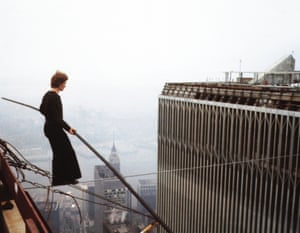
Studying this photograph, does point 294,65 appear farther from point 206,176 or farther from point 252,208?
point 252,208

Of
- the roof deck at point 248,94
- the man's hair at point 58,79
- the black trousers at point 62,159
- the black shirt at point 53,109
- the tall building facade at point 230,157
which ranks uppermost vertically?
the man's hair at point 58,79

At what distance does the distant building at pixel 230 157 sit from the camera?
99.8 feet

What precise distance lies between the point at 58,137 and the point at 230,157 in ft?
105

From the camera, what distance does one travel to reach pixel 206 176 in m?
43.8

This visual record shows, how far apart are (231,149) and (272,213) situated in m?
7.70

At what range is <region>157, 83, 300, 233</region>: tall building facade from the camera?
1197 inches

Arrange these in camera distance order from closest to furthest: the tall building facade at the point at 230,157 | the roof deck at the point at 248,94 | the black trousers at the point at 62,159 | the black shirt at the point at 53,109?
the black shirt at the point at 53,109 → the black trousers at the point at 62,159 → the roof deck at the point at 248,94 → the tall building facade at the point at 230,157

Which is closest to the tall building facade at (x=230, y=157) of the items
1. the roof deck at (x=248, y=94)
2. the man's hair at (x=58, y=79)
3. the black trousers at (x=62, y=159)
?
the roof deck at (x=248, y=94)

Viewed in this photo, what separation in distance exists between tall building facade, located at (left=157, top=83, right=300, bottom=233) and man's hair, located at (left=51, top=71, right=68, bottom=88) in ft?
79.9

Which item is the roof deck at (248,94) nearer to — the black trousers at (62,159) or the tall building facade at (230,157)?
the tall building facade at (230,157)

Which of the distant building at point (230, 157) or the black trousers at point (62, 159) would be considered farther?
the distant building at point (230, 157)

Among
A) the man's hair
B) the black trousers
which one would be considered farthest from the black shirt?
the black trousers

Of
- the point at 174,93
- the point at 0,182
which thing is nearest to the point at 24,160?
the point at 0,182

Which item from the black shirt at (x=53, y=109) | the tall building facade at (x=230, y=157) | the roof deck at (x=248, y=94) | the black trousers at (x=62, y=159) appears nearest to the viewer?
the black shirt at (x=53, y=109)
